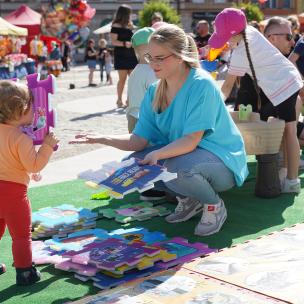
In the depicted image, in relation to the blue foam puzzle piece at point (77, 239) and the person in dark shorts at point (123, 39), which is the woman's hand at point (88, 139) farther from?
the person in dark shorts at point (123, 39)

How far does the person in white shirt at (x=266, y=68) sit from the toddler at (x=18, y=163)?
182 cm

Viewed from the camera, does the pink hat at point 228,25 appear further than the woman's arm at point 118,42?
No

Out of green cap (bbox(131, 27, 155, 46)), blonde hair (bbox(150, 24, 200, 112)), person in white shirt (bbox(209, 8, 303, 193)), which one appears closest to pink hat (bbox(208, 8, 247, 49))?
person in white shirt (bbox(209, 8, 303, 193))

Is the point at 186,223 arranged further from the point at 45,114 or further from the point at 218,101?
the point at 45,114

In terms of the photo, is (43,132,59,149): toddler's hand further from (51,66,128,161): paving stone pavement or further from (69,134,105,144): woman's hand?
(51,66,128,161): paving stone pavement

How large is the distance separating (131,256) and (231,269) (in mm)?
514

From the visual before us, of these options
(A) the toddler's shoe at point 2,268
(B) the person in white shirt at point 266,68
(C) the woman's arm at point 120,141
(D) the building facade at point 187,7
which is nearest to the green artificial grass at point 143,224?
(A) the toddler's shoe at point 2,268

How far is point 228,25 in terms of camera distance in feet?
13.7

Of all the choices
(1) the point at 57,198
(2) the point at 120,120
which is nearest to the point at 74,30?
(2) the point at 120,120

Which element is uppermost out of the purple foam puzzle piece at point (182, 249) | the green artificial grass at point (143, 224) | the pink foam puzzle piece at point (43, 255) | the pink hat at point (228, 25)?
the pink hat at point (228, 25)

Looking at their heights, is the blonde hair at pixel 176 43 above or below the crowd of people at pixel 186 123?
above

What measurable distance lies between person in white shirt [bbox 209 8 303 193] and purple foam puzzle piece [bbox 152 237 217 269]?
4.62ft

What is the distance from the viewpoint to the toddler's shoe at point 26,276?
2902 millimetres

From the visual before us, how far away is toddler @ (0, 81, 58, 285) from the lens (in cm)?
281
